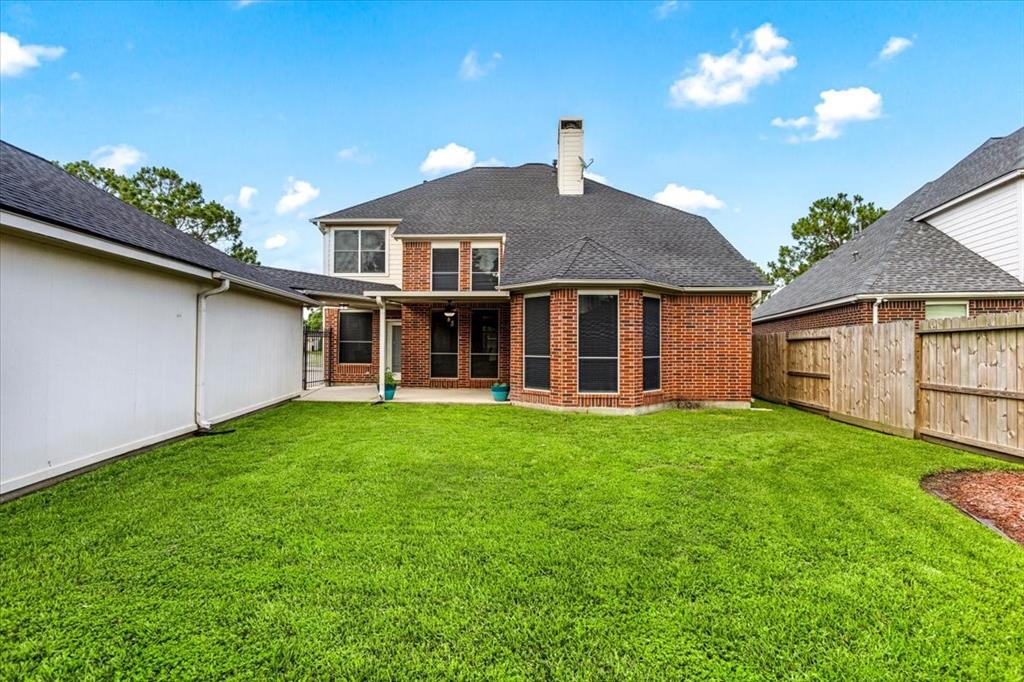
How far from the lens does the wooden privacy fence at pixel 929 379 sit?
18.0 feet

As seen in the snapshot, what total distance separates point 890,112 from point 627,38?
9660 millimetres

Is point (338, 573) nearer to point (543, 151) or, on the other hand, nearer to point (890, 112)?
point (543, 151)

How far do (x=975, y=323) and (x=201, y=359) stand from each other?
451 inches

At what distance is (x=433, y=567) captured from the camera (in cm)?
312

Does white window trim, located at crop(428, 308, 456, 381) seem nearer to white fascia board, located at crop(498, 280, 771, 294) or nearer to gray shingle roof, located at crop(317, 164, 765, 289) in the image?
gray shingle roof, located at crop(317, 164, 765, 289)

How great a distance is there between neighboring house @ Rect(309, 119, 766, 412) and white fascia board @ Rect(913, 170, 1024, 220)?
A: 547 centimetres

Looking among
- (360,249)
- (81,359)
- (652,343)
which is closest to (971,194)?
(652,343)

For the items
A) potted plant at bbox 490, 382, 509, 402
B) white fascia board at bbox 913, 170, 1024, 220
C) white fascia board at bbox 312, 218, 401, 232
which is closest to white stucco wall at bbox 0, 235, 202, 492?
potted plant at bbox 490, 382, 509, 402

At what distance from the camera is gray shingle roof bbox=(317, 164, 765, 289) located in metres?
10.7

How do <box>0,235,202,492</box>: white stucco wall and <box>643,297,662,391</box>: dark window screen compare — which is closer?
<box>0,235,202,492</box>: white stucco wall

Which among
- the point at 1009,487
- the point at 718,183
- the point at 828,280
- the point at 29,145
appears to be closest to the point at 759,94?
the point at 718,183

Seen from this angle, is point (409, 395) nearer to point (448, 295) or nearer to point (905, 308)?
point (448, 295)

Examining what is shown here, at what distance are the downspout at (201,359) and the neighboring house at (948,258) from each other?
13.7 metres

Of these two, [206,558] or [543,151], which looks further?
[543,151]
